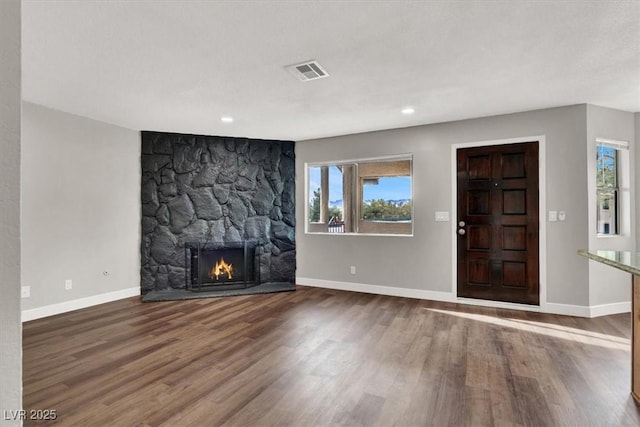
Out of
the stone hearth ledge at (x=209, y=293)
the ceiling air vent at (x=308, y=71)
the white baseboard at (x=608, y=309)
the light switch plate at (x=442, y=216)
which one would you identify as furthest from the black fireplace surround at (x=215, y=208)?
the white baseboard at (x=608, y=309)

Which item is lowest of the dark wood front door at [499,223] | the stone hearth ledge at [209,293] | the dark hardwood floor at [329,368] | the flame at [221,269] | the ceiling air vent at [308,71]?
the dark hardwood floor at [329,368]

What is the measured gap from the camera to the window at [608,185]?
4.06 meters

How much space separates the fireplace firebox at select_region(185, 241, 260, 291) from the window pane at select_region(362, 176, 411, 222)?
6.49ft

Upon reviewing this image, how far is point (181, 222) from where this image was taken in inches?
199

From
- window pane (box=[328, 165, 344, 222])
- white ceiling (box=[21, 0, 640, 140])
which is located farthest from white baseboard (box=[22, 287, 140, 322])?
window pane (box=[328, 165, 344, 222])

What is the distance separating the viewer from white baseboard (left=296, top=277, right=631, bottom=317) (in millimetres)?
3840

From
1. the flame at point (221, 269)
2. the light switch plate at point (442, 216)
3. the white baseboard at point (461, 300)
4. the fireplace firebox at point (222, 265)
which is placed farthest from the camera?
the flame at point (221, 269)

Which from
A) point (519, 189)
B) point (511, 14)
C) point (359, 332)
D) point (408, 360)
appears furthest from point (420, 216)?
point (511, 14)

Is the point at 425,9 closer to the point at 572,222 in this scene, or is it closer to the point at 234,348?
the point at 234,348

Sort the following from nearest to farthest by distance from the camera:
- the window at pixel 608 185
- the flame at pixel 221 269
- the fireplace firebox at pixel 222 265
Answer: the window at pixel 608 185 < the fireplace firebox at pixel 222 265 < the flame at pixel 221 269

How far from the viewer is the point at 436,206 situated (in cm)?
459

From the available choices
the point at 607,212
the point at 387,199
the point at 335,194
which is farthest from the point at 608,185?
the point at 335,194

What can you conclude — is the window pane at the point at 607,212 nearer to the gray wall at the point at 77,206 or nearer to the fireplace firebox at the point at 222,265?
the fireplace firebox at the point at 222,265

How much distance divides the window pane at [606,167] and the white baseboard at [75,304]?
256 inches
